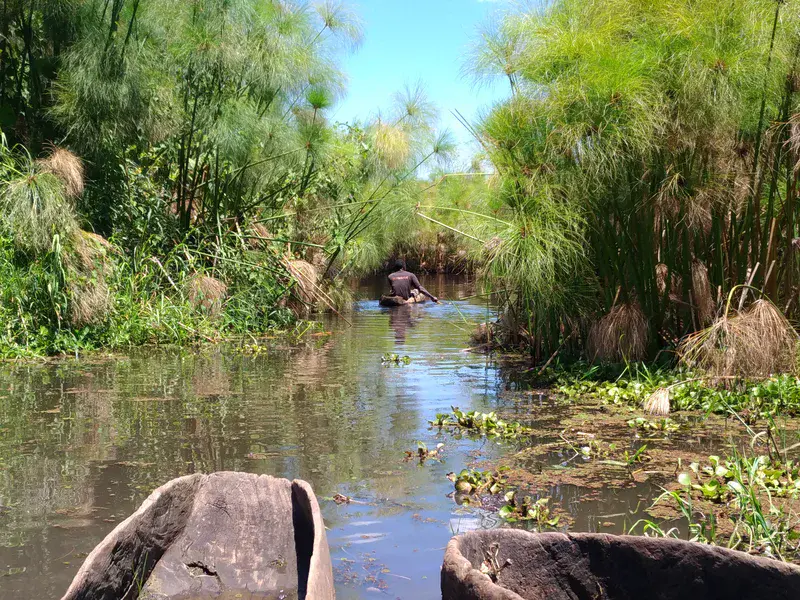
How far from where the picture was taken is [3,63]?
10.5 m

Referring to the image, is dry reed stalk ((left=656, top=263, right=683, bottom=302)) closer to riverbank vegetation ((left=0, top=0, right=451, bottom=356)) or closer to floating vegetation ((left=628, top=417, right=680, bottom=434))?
floating vegetation ((left=628, top=417, right=680, bottom=434))

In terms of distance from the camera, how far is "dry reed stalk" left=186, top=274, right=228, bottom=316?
10859 mm

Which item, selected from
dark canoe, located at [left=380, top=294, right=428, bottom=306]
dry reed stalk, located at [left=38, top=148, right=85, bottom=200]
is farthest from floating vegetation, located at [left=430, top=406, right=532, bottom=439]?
dark canoe, located at [left=380, top=294, right=428, bottom=306]

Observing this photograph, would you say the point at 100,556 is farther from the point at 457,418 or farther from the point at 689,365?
the point at 689,365

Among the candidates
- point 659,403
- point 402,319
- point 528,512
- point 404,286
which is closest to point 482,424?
point 659,403

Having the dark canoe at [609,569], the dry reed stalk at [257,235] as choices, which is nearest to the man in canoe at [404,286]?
the dry reed stalk at [257,235]

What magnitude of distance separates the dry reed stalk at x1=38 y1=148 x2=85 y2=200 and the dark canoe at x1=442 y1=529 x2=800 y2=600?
8.30 m

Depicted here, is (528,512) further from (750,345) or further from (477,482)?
(750,345)

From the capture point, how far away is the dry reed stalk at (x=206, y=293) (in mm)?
10859

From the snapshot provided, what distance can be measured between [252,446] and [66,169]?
17.6 feet

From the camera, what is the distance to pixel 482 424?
6207 mm

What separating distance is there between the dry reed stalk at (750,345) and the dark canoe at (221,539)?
14.0 ft

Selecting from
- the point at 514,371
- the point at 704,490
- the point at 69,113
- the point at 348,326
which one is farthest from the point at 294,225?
the point at 704,490

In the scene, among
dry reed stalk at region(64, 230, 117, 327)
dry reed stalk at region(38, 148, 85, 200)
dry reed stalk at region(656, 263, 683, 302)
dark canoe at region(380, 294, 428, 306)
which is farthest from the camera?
dark canoe at region(380, 294, 428, 306)
